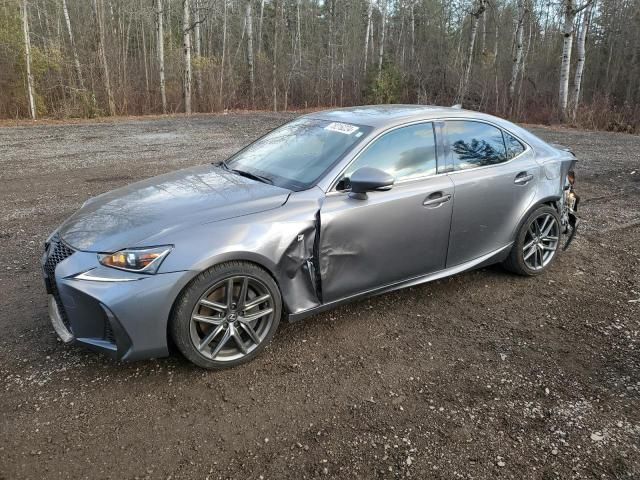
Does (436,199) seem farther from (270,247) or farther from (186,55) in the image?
(186,55)

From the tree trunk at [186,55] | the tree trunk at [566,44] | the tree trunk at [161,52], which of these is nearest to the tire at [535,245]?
the tree trunk at [566,44]

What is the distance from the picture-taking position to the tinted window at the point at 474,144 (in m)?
4.10

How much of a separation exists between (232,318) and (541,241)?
→ 122 inches

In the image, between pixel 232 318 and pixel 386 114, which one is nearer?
pixel 232 318

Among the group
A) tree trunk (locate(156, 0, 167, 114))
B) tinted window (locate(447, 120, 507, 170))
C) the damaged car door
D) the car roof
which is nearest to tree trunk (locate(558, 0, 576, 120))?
tinted window (locate(447, 120, 507, 170))

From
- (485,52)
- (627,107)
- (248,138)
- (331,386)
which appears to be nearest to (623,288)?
(331,386)

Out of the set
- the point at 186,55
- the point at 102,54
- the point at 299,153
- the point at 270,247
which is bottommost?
the point at 270,247

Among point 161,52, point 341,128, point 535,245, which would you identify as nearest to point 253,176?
point 341,128

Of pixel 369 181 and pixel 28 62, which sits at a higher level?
pixel 28 62

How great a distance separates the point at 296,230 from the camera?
330 cm

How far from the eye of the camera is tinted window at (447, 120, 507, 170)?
4.10m

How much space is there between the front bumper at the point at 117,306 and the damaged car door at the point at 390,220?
1.09 meters

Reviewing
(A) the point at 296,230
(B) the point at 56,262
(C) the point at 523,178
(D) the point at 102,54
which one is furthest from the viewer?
(D) the point at 102,54

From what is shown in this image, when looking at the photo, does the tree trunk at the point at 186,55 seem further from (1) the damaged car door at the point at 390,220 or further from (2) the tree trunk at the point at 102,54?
(1) the damaged car door at the point at 390,220
